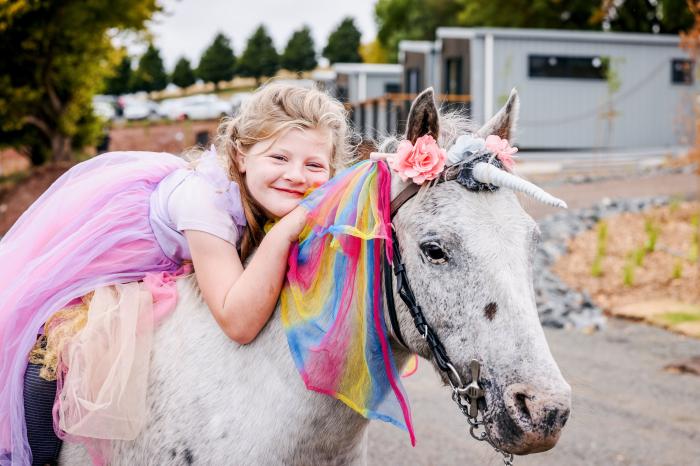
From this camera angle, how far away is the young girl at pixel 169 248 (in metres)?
2.31

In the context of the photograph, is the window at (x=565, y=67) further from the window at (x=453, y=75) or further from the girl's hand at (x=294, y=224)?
the girl's hand at (x=294, y=224)

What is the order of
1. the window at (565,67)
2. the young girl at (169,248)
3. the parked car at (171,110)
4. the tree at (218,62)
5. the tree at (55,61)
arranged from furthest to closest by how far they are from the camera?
the tree at (218,62) → the parked car at (171,110) → the window at (565,67) → the tree at (55,61) → the young girl at (169,248)

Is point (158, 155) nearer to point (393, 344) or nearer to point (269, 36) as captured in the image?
point (393, 344)

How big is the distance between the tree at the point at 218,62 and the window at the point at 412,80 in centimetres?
4612

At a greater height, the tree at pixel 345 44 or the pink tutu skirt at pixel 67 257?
the tree at pixel 345 44

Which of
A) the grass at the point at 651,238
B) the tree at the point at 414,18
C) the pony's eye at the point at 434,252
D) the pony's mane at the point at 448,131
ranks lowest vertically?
the grass at the point at 651,238

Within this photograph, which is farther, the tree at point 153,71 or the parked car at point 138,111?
the tree at point 153,71

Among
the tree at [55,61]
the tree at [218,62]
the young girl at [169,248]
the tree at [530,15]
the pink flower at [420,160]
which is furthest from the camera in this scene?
the tree at [218,62]

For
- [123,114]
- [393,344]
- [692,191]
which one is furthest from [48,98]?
[123,114]

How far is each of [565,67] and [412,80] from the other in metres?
7.10

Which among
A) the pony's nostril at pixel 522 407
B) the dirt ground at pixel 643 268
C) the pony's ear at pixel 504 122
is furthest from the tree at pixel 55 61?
the pony's nostril at pixel 522 407

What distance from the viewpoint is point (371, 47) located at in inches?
2682

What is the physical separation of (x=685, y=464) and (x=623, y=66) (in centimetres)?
2157

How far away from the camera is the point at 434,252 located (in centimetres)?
205
